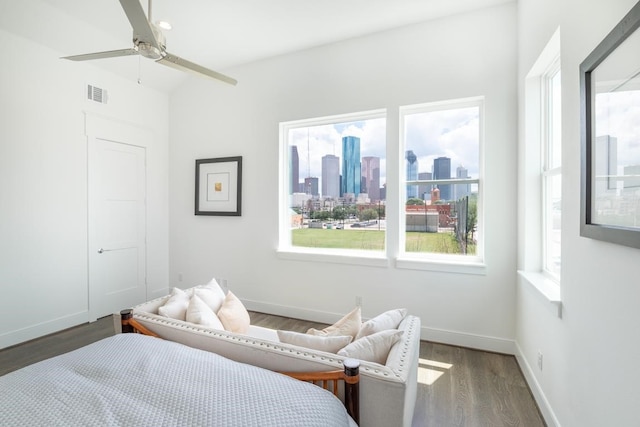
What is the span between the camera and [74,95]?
3449mm

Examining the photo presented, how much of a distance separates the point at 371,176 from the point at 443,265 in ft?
3.99

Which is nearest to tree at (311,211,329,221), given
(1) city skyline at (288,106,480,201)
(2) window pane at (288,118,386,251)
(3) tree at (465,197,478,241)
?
(2) window pane at (288,118,386,251)

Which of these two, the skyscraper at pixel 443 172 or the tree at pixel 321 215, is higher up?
the skyscraper at pixel 443 172

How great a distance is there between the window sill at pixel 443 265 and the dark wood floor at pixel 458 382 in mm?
737

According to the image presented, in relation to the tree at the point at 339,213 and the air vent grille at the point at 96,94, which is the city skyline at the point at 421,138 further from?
the air vent grille at the point at 96,94

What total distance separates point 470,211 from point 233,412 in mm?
2745

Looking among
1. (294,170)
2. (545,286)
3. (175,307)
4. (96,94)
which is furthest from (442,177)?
(96,94)

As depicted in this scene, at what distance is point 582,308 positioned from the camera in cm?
150

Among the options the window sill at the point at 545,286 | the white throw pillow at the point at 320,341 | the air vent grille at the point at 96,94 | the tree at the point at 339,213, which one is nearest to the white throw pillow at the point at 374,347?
the white throw pillow at the point at 320,341

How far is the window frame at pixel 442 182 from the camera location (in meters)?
2.94

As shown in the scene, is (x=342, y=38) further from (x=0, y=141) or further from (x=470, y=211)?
(x=0, y=141)

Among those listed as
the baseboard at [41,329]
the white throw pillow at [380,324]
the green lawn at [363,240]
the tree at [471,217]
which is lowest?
the baseboard at [41,329]

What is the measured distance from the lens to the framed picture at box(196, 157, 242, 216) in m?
4.06

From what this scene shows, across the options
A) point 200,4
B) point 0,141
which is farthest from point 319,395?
point 0,141
